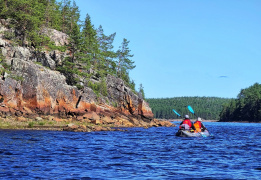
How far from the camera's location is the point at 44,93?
5034 cm

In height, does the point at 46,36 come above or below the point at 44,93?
above

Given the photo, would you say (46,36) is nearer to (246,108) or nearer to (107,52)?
(107,52)

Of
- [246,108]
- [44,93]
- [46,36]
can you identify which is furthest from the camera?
[246,108]

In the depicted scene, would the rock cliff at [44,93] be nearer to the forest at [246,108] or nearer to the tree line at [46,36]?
the tree line at [46,36]

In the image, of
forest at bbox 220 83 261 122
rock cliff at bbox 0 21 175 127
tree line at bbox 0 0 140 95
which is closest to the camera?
rock cliff at bbox 0 21 175 127

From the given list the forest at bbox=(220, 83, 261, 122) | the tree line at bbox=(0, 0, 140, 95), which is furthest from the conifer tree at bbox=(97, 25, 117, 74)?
the forest at bbox=(220, 83, 261, 122)

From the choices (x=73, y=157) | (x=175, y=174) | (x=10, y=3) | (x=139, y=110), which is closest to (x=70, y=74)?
(x=10, y=3)

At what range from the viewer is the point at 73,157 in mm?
17547

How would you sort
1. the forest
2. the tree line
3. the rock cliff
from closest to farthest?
the rock cliff < the tree line < the forest

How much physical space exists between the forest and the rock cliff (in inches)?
3903

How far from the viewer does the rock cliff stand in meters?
45.4

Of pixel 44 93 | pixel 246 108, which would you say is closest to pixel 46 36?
pixel 44 93

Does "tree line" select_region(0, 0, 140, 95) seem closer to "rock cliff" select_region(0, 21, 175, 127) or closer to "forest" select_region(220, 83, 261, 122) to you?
"rock cliff" select_region(0, 21, 175, 127)

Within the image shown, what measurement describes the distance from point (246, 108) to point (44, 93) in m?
129
